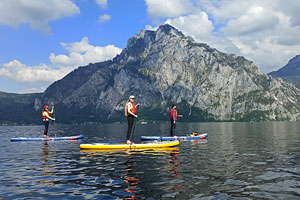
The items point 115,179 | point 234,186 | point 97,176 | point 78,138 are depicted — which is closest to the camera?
point 234,186

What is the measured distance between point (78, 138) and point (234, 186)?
129ft

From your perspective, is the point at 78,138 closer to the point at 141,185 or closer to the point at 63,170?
the point at 63,170

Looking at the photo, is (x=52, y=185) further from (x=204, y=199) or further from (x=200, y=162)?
(x=200, y=162)

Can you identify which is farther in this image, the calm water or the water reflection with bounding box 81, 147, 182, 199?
the water reflection with bounding box 81, 147, 182, 199

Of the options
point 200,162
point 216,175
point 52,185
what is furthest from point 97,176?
point 200,162

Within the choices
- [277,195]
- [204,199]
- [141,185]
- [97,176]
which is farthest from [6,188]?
[277,195]

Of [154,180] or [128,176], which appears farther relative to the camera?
[128,176]

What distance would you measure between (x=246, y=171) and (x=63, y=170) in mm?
12504

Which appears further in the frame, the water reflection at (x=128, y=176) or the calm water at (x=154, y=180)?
the water reflection at (x=128, y=176)

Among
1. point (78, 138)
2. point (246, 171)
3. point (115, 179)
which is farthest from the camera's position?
point (78, 138)

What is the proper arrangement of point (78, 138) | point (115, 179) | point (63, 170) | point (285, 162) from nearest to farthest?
point (115, 179), point (63, 170), point (285, 162), point (78, 138)

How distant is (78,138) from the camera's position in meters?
47.6

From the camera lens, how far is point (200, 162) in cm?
1980

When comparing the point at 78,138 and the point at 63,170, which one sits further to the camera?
the point at 78,138
